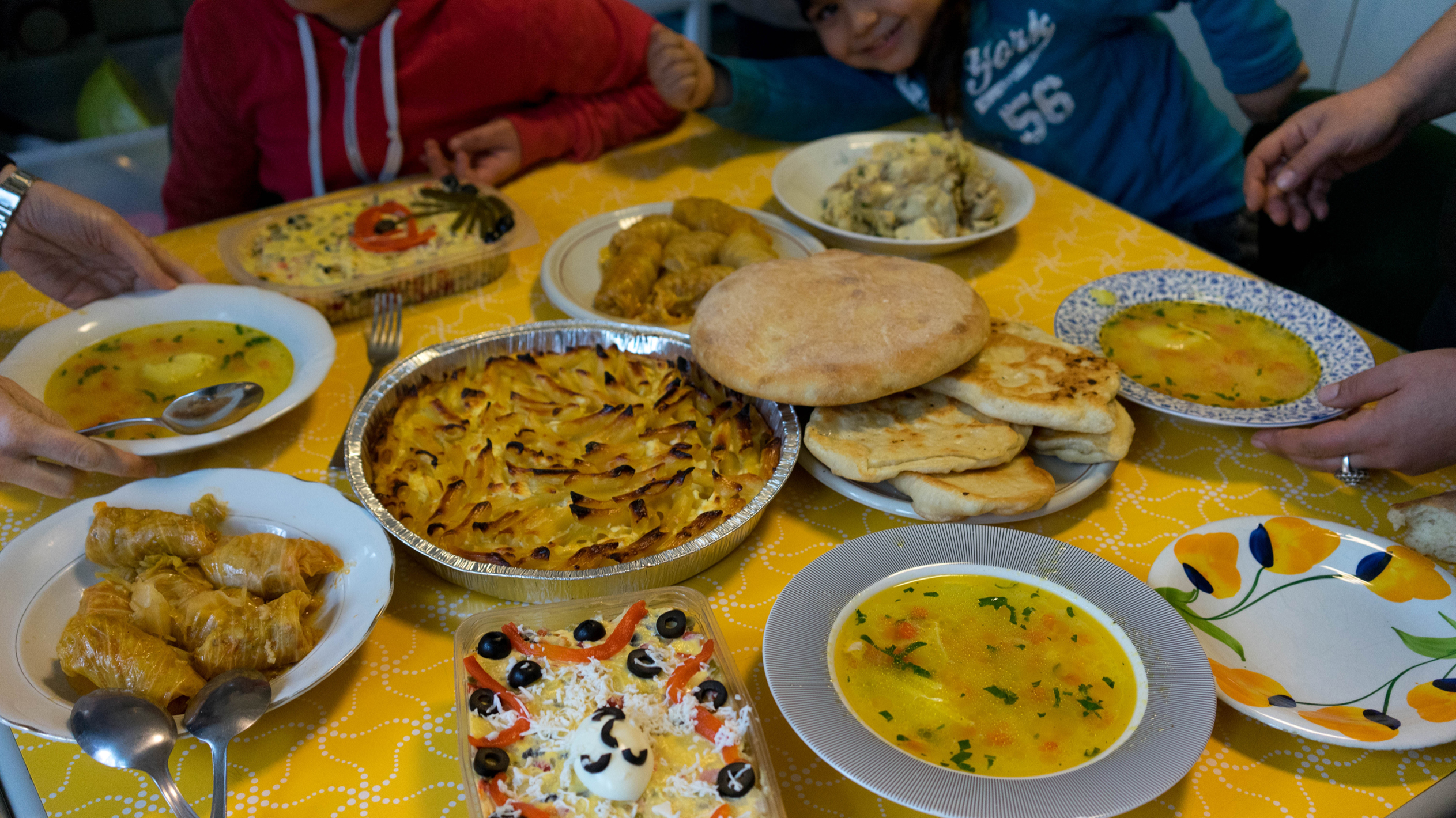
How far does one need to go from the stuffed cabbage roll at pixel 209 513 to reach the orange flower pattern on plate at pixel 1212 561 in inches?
72.0

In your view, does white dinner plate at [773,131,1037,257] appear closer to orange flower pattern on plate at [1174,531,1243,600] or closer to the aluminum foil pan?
the aluminum foil pan

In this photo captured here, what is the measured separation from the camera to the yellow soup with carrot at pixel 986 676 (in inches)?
52.4

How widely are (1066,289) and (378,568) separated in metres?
2.15

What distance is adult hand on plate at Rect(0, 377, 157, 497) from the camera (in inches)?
67.0

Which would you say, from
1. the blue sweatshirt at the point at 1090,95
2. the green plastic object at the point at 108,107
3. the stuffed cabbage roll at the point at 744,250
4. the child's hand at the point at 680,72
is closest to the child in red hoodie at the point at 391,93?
the child's hand at the point at 680,72

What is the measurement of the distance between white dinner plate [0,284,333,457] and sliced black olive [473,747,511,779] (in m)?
1.06

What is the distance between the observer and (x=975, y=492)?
1783 millimetres

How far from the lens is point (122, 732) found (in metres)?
1.30

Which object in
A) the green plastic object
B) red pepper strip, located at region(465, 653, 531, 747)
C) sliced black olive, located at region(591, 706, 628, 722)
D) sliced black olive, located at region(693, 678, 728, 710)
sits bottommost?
the green plastic object

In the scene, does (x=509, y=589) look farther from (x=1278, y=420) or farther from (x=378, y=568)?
(x=1278, y=420)

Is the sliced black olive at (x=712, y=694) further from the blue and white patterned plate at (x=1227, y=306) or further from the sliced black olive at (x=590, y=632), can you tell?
the blue and white patterned plate at (x=1227, y=306)

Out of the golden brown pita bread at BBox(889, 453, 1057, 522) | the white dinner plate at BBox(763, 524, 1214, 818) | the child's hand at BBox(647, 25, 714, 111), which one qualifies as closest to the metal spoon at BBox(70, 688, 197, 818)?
the white dinner plate at BBox(763, 524, 1214, 818)

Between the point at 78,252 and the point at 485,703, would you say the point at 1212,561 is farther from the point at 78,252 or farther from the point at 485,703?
the point at 78,252

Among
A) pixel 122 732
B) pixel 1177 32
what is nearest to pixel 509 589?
pixel 122 732
